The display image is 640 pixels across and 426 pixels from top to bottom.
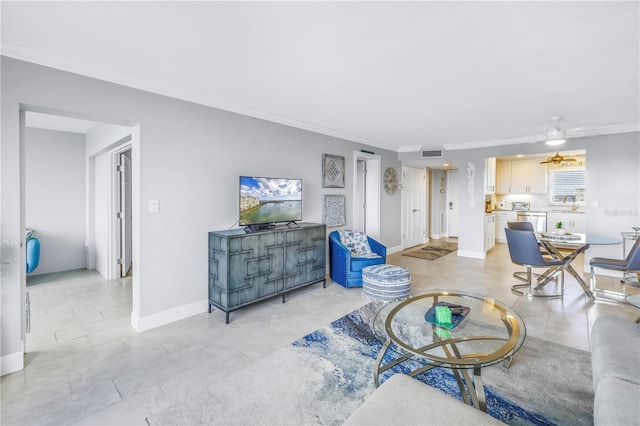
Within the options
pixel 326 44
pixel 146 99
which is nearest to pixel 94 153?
pixel 146 99

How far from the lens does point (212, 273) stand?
326cm

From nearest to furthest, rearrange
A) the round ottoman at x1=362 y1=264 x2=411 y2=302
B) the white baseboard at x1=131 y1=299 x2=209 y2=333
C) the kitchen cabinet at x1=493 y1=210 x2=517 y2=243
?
the white baseboard at x1=131 y1=299 x2=209 y2=333 < the round ottoman at x1=362 y1=264 x2=411 y2=302 < the kitchen cabinet at x1=493 y1=210 x2=517 y2=243

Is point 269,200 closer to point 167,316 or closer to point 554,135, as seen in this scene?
point 167,316

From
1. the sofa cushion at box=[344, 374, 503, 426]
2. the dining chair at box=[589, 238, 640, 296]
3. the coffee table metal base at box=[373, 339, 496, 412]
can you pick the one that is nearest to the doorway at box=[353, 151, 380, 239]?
the dining chair at box=[589, 238, 640, 296]

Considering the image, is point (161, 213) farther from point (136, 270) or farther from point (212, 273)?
point (212, 273)

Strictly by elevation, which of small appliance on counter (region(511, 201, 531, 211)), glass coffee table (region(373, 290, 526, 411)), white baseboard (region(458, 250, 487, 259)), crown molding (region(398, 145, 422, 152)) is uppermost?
crown molding (region(398, 145, 422, 152))

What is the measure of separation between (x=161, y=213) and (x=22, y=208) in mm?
988

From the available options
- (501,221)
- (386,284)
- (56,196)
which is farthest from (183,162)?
(501,221)

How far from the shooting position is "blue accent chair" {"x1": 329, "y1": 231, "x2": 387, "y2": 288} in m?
4.13

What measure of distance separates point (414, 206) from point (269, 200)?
4798 mm

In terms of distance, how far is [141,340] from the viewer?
2678 millimetres

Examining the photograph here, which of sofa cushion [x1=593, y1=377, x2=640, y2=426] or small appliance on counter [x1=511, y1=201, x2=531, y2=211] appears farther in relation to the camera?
small appliance on counter [x1=511, y1=201, x2=531, y2=211]

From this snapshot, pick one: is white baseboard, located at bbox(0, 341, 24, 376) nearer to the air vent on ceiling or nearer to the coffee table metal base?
the coffee table metal base

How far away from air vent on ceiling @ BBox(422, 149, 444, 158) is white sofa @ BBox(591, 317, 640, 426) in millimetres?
4711
